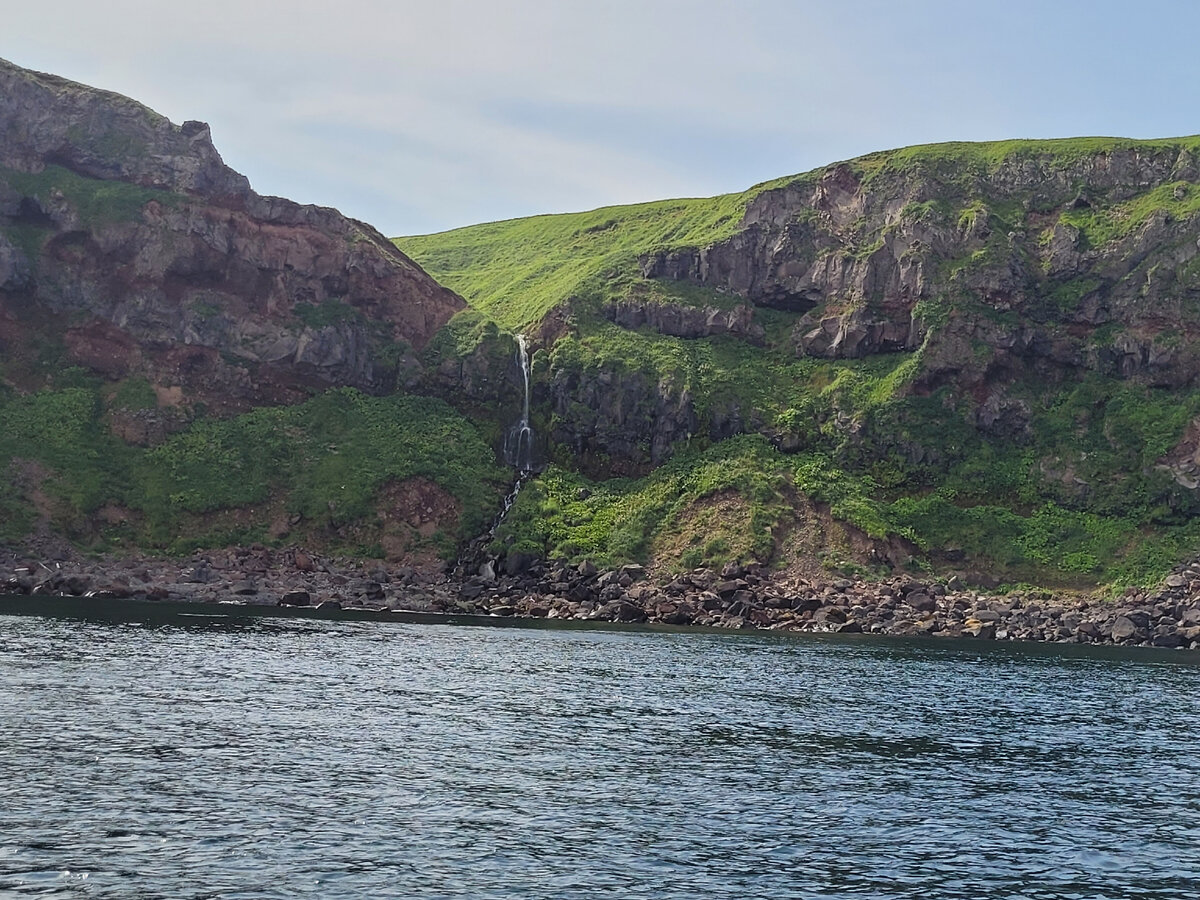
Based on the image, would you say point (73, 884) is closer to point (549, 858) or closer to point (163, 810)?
point (163, 810)

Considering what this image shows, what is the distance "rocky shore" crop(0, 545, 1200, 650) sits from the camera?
307ft

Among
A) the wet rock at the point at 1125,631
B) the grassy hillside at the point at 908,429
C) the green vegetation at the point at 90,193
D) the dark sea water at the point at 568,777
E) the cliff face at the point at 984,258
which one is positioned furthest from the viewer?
the green vegetation at the point at 90,193

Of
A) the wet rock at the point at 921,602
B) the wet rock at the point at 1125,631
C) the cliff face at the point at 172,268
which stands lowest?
the wet rock at the point at 1125,631

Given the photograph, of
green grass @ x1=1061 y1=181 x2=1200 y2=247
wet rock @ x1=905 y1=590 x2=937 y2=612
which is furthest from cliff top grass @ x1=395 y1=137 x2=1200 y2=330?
wet rock @ x1=905 y1=590 x2=937 y2=612

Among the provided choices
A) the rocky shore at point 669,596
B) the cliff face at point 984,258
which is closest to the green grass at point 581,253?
the cliff face at point 984,258

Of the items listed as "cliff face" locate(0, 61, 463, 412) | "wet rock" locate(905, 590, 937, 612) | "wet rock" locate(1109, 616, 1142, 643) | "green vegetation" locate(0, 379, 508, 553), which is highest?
"cliff face" locate(0, 61, 463, 412)

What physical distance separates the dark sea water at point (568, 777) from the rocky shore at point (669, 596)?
3000 cm

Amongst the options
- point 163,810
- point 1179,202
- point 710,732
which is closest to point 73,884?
point 163,810

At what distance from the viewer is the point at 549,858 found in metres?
27.3

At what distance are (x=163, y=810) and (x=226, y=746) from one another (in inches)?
330

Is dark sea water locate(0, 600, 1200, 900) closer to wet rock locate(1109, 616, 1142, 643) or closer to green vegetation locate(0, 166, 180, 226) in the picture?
wet rock locate(1109, 616, 1142, 643)

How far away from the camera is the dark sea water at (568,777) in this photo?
26.0m

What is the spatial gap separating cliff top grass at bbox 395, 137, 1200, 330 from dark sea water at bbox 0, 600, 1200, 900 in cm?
9203

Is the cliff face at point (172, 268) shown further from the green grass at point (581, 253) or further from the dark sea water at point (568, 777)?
the dark sea water at point (568, 777)
